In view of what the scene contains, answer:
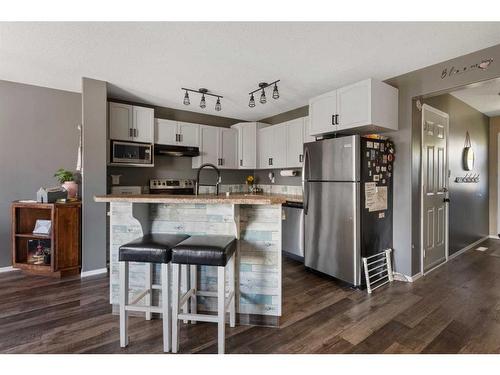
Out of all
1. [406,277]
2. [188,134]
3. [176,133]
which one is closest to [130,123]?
[176,133]

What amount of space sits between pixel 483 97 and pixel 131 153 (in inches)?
202

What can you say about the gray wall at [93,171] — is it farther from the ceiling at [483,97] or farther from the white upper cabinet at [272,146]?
the ceiling at [483,97]

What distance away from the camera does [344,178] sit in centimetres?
273

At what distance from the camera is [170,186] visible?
168 inches

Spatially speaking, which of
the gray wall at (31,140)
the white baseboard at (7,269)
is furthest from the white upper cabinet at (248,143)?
the white baseboard at (7,269)

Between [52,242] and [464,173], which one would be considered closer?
[52,242]

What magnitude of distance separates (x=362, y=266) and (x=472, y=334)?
98cm

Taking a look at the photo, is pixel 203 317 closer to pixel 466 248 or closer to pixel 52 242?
pixel 52 242

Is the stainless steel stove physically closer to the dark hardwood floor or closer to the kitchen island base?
the dark hardwood floor

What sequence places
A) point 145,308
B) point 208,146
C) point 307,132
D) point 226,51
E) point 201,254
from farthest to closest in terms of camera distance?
1. point 208,146
2. point 307,132
3. point 226,51
4. point 145,308
5. point 201,254

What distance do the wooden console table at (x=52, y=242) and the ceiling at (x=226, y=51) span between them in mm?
1608

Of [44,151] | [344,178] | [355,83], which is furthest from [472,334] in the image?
[44,151]

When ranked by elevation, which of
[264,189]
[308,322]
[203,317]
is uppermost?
[264,189]
